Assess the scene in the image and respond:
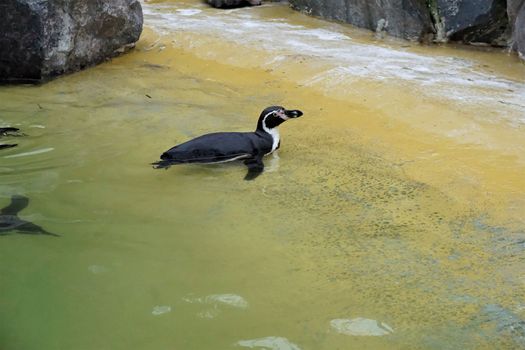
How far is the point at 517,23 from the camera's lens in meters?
6.48

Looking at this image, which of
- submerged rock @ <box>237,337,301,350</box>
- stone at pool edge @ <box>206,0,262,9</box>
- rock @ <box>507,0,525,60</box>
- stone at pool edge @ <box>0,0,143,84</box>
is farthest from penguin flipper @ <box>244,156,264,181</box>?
stone at pool edge @ <box>206,0,262,9</box>

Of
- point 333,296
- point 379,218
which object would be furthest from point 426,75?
point 333,296

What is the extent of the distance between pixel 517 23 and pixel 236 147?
12.1 feet

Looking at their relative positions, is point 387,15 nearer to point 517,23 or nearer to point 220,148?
point 517,23

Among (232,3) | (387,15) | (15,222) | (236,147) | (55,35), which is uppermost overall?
(387,15)

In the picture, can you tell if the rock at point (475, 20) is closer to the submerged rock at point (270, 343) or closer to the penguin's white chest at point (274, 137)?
the penguin's white chest at point (274, 137)

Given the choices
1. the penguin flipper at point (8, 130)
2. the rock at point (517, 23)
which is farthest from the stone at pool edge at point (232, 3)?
the penguin flipper at point (8, 130)

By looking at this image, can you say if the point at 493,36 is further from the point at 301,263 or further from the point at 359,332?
the point at 359,332

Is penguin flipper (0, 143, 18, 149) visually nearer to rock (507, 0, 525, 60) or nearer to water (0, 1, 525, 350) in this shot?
water (0, 1, 525, 350)

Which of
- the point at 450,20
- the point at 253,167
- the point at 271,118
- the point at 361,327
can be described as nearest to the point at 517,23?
the point at 450,20

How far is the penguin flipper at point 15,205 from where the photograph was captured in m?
3.44

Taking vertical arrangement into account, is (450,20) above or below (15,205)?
above

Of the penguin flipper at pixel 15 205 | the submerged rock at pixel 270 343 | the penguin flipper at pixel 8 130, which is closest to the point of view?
the submerged rock at pixel 270 343

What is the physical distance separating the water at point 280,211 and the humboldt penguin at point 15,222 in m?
0.06
